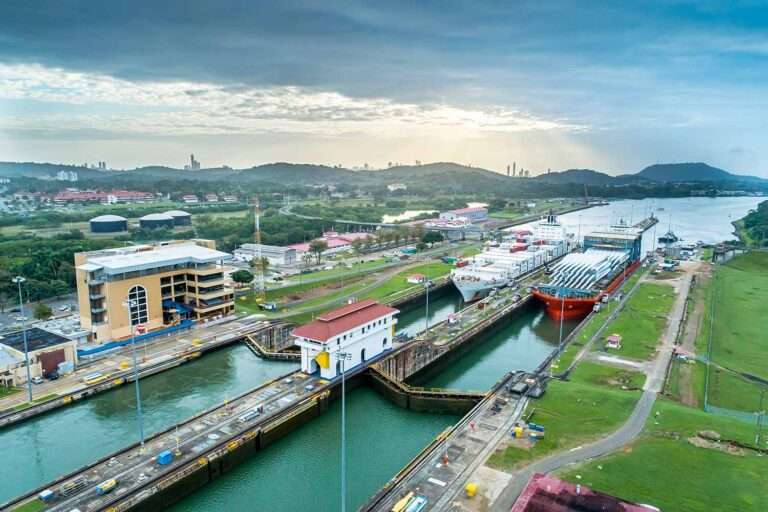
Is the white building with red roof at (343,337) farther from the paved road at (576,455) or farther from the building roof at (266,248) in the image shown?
the building roof at (266,248)

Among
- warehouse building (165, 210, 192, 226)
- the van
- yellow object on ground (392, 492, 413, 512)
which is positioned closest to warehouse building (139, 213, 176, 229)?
warehouse building (165, 210, 192, 226)

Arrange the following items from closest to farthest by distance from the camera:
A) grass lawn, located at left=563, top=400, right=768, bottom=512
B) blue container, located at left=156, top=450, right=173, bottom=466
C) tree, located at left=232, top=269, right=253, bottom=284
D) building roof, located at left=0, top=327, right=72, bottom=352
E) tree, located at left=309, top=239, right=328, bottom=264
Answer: grass lawn, located at left=563, top=400, right=768, bottom=512 < blue container, located at left=156, top=450, right=173, bottom=466 < building roof, located at left=0, top=327, right=72, bottom=352 < tree, located at left=232, top=269, right=253, bottom=284 < tree, located at left=309, top=239, right=328, bottom=264

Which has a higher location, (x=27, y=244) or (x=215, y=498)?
(x=27, y=244)

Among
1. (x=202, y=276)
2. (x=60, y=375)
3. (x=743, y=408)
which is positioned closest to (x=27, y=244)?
(x=202, y=276)

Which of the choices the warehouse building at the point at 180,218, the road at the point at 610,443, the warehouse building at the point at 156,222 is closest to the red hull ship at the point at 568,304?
the road at the point at 610,443

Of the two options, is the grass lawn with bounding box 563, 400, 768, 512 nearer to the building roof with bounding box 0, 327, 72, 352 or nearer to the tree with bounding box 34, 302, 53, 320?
the building roof with bounding box 0, 327, 72, 352

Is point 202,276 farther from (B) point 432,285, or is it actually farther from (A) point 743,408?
(A) point 743,408

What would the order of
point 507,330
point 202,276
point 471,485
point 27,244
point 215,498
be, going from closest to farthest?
point 471,485 → point 215,498 → point 202,276 → point 507,330 → point 27,244
